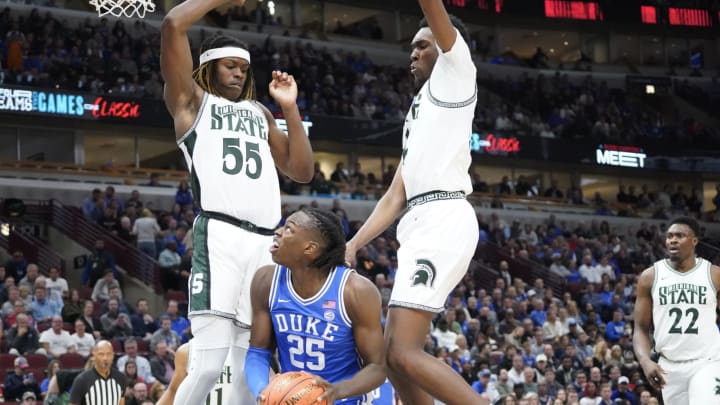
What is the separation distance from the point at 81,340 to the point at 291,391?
35.1 ft

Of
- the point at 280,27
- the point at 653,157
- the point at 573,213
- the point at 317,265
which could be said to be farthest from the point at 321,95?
the point at 317,265

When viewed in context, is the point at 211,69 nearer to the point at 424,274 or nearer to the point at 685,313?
the point at 424,274

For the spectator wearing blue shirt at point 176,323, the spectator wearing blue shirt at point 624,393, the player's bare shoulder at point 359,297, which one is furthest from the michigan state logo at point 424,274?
the spectator wearing blue shirt at point 624,393

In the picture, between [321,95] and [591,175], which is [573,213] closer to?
[591,175]

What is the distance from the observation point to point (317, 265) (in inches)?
237

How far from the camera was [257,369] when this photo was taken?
586cm

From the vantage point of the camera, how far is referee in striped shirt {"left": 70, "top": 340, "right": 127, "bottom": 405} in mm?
10609

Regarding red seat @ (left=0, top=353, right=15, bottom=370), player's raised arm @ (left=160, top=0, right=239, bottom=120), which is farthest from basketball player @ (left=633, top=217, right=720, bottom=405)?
red seat @ (left=0, top=353, right=15, bottom=370)

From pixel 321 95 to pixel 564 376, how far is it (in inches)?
537

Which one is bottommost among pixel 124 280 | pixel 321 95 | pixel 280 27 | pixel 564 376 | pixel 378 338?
pixel 564 376

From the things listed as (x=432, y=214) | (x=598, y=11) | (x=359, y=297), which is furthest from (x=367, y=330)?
(x=598, y=11)

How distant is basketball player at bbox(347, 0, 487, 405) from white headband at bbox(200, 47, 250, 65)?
41.6 inches

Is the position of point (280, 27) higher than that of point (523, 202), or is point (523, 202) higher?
point (280, 27)

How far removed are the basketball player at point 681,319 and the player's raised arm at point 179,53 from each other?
14.5 ft
